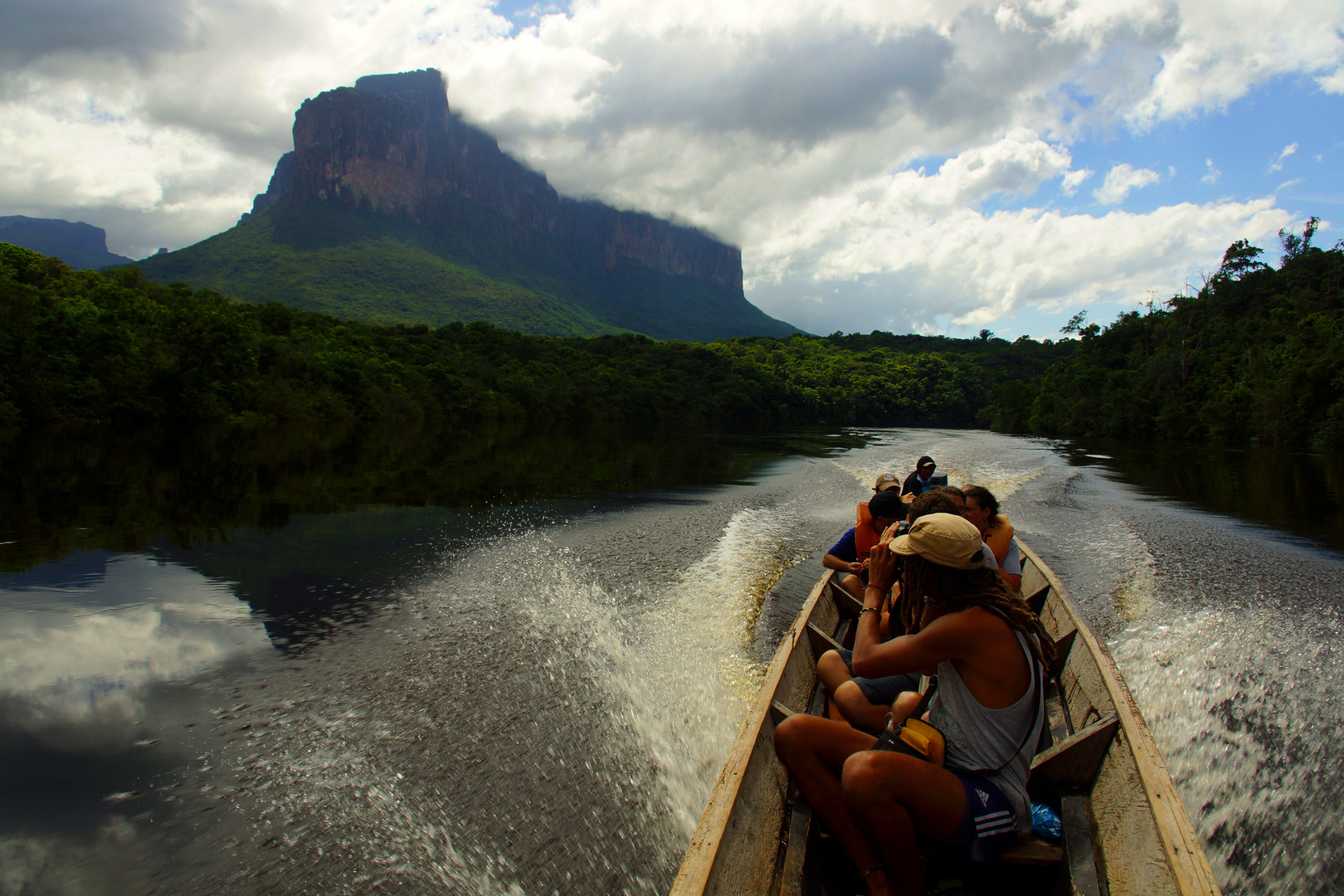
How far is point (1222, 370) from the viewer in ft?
185

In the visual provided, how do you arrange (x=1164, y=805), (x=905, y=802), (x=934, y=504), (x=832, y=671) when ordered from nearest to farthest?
(x=905, y=802)
(x=1164, y=805)
(x=934, y=504)
(x=832, y=671)

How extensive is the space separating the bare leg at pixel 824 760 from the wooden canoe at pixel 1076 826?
214mm

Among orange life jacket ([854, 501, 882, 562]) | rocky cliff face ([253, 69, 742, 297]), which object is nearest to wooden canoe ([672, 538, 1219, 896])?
orange life jacket ([854, 501, 882, 562])

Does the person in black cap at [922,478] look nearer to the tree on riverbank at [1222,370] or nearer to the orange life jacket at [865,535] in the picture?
the orange life jacket at [865,535]

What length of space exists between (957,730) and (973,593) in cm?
65

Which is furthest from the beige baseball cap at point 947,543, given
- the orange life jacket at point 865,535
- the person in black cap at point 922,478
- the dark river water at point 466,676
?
the person in black cap at point 922,478

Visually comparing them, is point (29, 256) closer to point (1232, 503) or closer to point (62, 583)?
point (62, 583)

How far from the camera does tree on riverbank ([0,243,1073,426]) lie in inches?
1372

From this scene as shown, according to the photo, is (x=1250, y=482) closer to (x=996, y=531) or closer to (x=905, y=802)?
(x=996, y=531)

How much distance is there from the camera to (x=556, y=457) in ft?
101

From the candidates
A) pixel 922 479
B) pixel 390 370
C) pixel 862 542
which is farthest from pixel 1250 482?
pixel 390 370

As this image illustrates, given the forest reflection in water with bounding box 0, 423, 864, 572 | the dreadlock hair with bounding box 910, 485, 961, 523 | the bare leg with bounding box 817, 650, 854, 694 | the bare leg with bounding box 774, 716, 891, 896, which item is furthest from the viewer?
the forest reflection in water with bounding box 0, 423, 864, 572

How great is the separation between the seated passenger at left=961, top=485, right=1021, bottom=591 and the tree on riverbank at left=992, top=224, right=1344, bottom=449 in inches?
1734

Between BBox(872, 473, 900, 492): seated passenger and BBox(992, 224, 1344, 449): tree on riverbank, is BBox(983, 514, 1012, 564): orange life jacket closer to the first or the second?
BBox(872, 473, 900, 492): seated passenger
